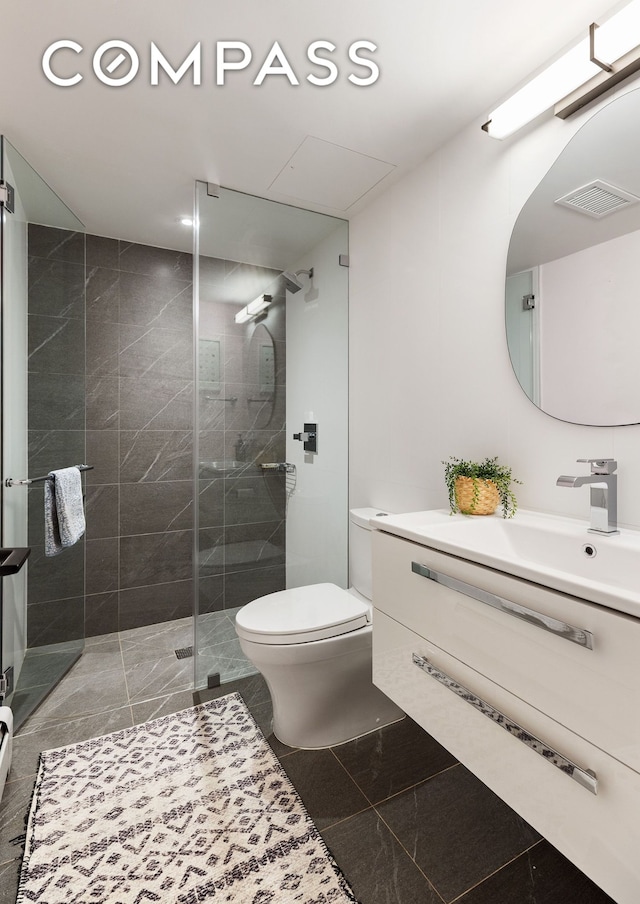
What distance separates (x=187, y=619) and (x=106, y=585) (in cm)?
55

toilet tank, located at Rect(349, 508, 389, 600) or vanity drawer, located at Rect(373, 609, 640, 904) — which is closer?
vanity drawer, located at Rect(373, 609, 640, 904)

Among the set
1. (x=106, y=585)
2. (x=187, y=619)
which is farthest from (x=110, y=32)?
(x=187, y=619)

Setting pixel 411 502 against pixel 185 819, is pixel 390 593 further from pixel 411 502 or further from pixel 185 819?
pixel 185 819

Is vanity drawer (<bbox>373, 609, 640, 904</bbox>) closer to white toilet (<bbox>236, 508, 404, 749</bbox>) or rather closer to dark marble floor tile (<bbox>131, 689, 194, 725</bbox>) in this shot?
white toilet (<bbox>236, 508, 404, 749</bbox>)

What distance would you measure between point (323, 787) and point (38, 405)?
199 centimetres

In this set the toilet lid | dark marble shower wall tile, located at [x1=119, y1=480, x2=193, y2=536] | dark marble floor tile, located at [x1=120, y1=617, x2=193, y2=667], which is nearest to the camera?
the toilet lid

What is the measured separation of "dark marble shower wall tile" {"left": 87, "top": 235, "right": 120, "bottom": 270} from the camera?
2.74 m

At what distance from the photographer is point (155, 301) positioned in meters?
2.88

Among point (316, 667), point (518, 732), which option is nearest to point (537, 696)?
point (518, 732)

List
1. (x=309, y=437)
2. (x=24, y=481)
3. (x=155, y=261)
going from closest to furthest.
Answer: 1. (x=24, y=481)
2. (x=309, y=437)
3. (x=155, y=261)

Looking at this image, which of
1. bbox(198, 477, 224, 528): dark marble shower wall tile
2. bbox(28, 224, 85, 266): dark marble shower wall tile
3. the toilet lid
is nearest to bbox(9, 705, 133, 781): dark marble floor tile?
the toilet lid

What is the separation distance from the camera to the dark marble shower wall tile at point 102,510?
2752 mm

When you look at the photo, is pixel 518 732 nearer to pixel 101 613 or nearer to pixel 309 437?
pixel 309 437

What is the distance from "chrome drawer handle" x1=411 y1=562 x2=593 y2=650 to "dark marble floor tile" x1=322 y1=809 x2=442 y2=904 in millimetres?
797
